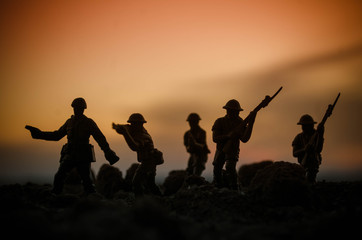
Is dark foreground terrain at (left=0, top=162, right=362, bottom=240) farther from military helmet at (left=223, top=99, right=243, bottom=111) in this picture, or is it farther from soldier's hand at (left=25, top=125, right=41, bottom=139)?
military helmet at (left=223, top=99, right=243, bottom=111)

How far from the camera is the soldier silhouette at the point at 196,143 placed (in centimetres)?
1562

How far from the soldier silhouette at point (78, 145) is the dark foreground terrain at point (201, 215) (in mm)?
554

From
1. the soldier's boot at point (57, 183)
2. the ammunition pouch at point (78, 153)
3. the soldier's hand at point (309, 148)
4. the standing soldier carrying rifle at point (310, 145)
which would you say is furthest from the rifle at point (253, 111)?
the soldier's boot at point (57, 183)

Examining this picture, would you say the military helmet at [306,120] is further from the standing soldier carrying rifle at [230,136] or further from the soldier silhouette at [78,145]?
the soldier silhouette at [78,145]

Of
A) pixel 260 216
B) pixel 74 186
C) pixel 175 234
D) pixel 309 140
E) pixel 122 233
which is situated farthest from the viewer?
pixel 74 186

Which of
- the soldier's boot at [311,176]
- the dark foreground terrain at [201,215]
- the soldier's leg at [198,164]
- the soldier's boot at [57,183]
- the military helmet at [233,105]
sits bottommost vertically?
the dark foreground terrain at [201,215]

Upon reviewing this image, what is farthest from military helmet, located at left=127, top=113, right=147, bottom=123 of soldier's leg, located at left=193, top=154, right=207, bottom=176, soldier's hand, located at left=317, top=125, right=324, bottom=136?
soldier's leg, located at left=193, top=154, right=207, bottom=176

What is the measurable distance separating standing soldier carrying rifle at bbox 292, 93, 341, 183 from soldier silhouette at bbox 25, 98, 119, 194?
18.7 ft

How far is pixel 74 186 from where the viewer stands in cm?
1953

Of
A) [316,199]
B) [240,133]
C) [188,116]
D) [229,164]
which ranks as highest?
[188,116]

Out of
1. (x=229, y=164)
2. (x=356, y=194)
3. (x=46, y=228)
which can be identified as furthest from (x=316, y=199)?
(x=46, y=228)

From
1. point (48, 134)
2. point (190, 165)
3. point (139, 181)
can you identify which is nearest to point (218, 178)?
point (139, 181)

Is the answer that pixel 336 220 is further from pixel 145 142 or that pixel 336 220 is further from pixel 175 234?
pixel 145 142

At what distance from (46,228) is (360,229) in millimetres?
3982
